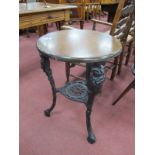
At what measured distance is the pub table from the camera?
1.21m

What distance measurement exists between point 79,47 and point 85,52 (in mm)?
101

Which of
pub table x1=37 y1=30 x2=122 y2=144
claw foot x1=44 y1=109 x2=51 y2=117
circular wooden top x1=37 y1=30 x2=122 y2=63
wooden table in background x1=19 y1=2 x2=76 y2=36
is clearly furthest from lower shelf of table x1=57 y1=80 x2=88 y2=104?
wooden table in background x1=19 y1=2 x2=76 y2=36

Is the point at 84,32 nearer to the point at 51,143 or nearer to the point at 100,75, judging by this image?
the point at 100,75

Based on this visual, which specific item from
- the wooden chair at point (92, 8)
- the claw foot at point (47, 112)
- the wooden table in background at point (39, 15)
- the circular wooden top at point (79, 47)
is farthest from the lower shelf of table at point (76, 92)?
the wooden chair at point (92, 8)

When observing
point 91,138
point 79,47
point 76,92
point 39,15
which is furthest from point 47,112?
point 39,15

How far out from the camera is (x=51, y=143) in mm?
1481

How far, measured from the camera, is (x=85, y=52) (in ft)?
4.11

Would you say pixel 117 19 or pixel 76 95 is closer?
pixel 76 95

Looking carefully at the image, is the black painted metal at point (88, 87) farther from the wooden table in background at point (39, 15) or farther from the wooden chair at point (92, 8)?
the wooden chair at point (92, 8)

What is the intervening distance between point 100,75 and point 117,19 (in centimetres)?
83

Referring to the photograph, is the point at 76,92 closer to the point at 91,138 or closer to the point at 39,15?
the point at 91,138

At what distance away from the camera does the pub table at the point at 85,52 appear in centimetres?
121

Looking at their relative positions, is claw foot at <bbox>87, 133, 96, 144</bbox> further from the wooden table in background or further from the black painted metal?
the wooden table in background
